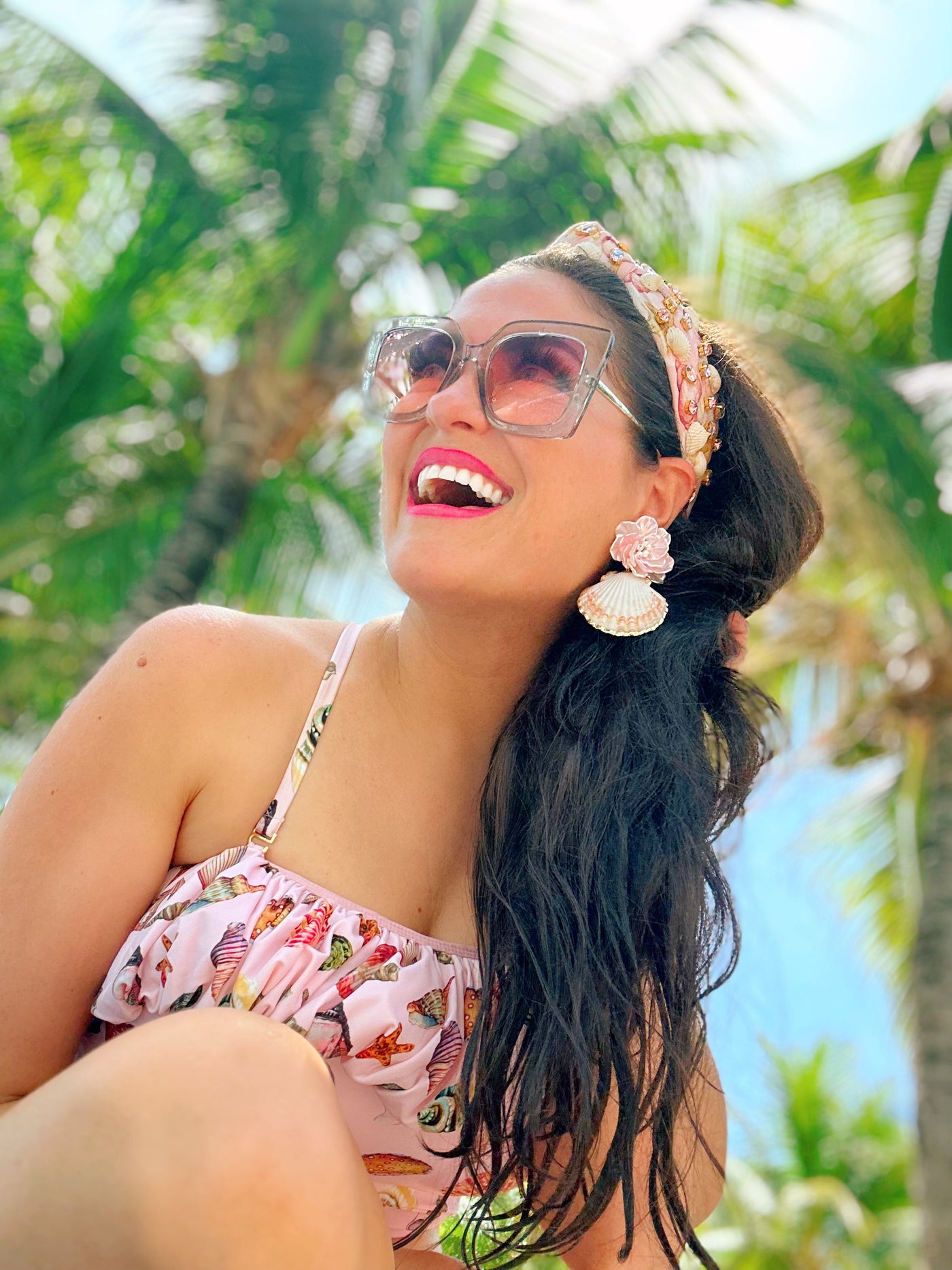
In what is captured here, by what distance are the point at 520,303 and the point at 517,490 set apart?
436 millimetres

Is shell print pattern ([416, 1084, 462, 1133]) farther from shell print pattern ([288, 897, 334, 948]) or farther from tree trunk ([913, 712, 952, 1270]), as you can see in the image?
tree trunk ([913, 712, 952, 1270])

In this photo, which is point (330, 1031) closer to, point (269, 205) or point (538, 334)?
point (538, 334)

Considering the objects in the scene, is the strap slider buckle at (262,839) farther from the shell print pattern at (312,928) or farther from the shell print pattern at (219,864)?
the shell print pattern at (312,928)

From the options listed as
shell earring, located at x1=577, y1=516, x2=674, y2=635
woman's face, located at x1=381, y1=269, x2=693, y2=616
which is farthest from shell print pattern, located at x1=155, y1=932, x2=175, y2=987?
shell earring, located at x1=577, y1=516, x2=674, y2=635

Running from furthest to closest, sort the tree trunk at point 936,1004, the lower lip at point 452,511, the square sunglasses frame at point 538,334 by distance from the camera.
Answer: the tree trunk at point 936,1004, the square sunglasses frame at point 538,334, the lower lip at point 452,511

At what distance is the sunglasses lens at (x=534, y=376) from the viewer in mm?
2334

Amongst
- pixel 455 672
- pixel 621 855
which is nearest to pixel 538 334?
pixel 455 672

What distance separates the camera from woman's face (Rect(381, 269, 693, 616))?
2211 millimetres

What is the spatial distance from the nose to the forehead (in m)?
0.13

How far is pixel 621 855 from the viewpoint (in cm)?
228

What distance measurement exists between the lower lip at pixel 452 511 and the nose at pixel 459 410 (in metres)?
0.17

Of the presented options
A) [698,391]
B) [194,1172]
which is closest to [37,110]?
[698,391]

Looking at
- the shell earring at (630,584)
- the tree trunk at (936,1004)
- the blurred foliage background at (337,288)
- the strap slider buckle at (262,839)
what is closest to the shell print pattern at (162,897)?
the strap slider buckle at (262,839)

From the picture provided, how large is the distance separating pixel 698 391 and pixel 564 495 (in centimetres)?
49
